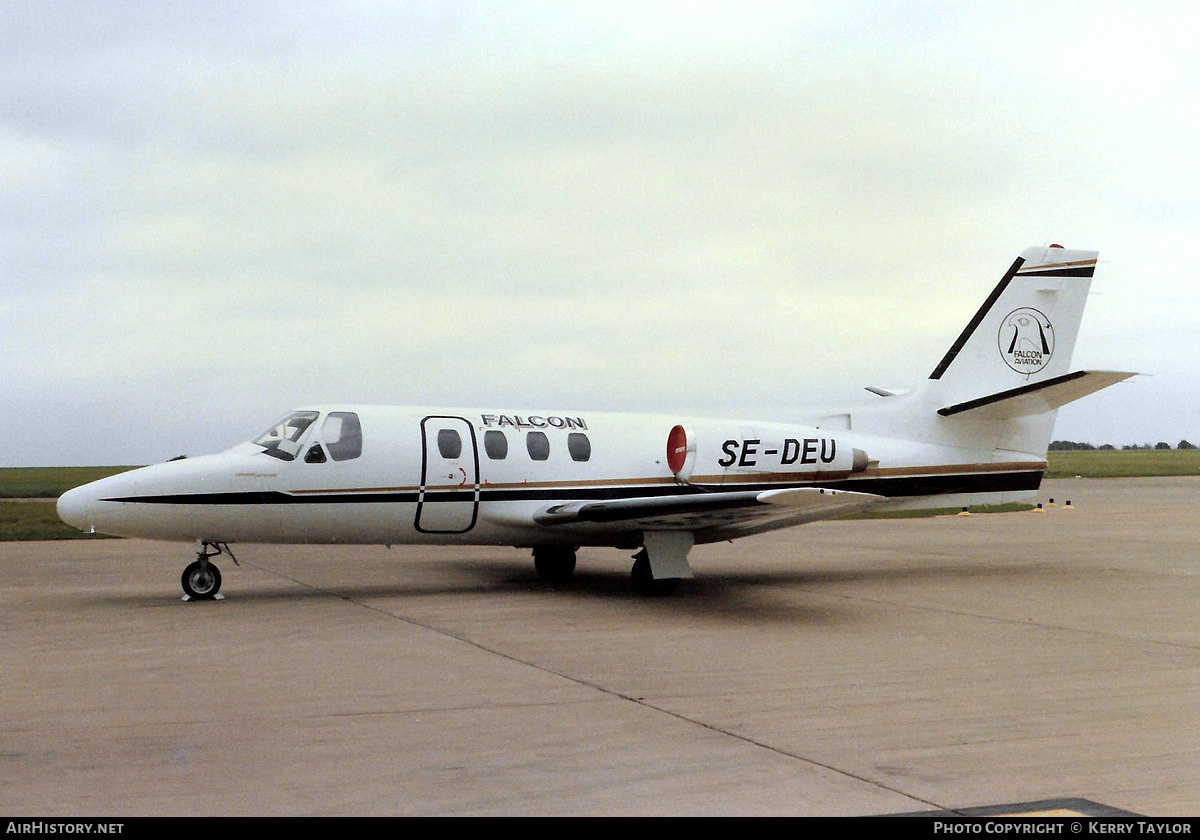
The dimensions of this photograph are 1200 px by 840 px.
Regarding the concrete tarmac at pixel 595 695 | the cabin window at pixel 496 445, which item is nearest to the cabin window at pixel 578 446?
the cabin window at pixel 496 445

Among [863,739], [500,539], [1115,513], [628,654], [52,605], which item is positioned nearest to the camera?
[863,739]

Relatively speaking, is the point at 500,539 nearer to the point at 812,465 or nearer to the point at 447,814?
the point at 812,465

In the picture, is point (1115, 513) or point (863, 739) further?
point (1115, 513)

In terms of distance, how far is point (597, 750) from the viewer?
6832mm

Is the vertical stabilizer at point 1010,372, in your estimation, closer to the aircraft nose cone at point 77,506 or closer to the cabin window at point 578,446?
the cabin window at point 578,446

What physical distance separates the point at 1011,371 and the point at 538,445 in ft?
25.8

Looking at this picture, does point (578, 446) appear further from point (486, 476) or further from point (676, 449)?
point (486, 476)

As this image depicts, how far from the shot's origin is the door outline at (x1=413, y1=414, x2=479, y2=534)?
48.1 feet

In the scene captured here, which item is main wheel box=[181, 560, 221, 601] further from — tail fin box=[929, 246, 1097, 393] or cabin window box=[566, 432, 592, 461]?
tail fin box=[929, 246, 1097, 393]

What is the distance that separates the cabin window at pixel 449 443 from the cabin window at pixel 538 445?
40.5 inches

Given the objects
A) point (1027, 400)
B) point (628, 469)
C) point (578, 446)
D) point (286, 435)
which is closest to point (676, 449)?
point (628, 469)

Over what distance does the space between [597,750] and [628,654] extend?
11.7ft

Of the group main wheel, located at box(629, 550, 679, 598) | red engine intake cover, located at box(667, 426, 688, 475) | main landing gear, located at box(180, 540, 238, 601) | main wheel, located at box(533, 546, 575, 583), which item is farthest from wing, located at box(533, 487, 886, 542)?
main landing gear, located at box(180, 540, 238, 601)
